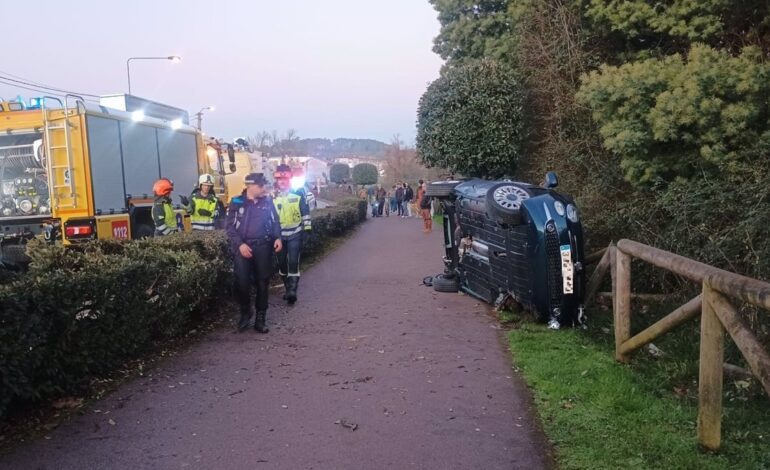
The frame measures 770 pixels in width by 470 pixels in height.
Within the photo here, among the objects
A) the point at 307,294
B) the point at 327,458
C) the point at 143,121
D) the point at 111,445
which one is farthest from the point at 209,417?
the point at 143,121

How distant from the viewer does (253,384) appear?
4.95m

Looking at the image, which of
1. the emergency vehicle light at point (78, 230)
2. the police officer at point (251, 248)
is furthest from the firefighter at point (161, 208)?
the police officer at point (251, 248)

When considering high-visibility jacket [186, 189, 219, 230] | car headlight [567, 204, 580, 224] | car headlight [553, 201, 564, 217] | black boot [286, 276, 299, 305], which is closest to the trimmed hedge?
black boot [286, 276, 299, 305]

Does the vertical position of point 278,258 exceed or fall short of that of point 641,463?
it exceeds it

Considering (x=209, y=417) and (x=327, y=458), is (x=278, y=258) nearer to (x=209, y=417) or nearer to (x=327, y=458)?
(x=209, y=417)

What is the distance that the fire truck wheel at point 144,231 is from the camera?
11904 mm

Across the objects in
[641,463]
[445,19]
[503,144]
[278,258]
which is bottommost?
[641,463]

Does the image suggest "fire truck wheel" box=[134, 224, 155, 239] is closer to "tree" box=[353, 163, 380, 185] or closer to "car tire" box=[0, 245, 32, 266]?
"car tire" box=[0, 245, 32, 266]

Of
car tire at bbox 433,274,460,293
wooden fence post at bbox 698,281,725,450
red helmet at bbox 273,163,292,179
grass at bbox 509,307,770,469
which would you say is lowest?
grass at bbox 509,307,770,469

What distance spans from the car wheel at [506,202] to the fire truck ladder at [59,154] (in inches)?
280

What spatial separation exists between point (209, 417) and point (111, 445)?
0.65 m

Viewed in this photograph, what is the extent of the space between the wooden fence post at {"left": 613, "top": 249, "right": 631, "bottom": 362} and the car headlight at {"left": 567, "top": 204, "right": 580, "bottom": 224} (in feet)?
3.48

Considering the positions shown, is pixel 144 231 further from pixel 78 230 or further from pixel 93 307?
pixel 93 307

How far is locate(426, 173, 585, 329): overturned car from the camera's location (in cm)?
611
